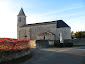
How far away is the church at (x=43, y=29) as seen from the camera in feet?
122

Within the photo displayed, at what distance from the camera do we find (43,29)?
142ft

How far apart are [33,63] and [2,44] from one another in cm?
344

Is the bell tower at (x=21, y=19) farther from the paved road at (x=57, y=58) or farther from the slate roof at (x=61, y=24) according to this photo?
the paved road at (x=57, y=58)

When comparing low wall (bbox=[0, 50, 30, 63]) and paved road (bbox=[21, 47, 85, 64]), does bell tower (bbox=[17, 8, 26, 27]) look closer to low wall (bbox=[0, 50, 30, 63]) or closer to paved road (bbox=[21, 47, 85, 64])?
paved road (bbox=[21, 47, 85, 64])

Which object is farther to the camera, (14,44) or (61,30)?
(61,30)

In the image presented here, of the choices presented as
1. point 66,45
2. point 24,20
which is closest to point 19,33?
point 24,20

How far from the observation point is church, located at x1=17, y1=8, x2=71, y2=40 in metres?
37.3

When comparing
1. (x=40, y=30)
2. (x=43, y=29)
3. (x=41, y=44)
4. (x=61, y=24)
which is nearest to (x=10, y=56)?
(x=41, y=44)

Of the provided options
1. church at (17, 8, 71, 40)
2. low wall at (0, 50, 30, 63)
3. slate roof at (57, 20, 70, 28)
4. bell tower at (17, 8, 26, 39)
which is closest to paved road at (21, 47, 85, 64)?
low wall at (0, 50, 30, 63)

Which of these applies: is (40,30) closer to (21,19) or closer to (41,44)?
(21,19)

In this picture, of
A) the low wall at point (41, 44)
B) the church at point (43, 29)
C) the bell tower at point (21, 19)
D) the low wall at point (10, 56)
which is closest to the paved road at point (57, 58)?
the low wall at point (10, 56)

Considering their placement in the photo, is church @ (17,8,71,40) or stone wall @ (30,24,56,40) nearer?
church @ (17,8,71,40)

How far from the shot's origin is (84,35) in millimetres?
53812

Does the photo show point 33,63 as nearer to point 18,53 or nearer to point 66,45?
point 18,53
